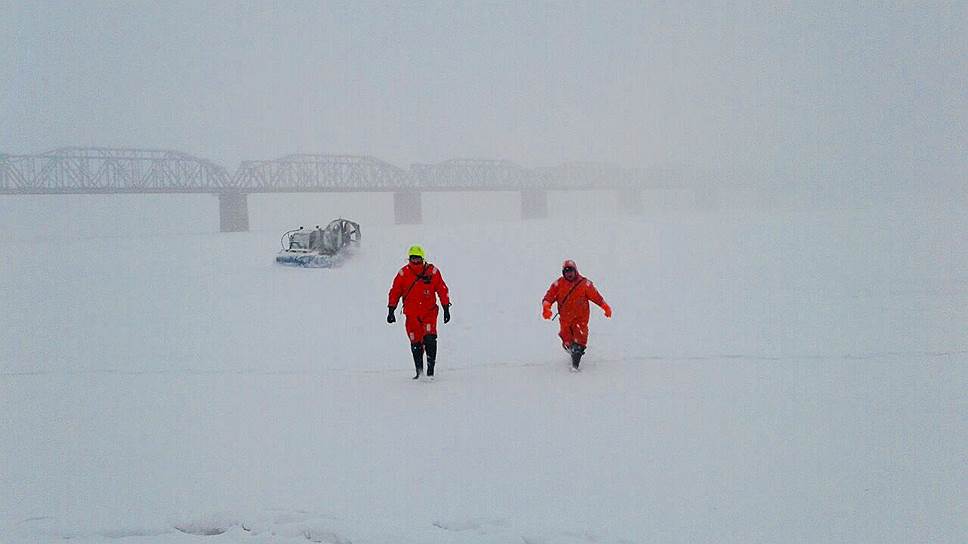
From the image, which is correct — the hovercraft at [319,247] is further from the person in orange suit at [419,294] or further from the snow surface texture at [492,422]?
the person in orange suit at [419,294]

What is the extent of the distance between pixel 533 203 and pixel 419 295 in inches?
3269

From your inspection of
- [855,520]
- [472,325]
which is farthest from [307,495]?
[472,325]

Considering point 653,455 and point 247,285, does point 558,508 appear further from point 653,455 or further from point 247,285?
point 247,285

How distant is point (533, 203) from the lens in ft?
299

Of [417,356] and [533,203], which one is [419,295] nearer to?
[417,356]

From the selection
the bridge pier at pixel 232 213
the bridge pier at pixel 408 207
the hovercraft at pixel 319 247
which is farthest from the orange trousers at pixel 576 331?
the bridge pier at pixel 408 207

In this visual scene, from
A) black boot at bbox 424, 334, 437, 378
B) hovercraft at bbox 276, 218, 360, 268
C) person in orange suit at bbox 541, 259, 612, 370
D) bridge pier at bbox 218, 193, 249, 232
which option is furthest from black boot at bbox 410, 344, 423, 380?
bridge pier at bbox 218, 193, 249, 232

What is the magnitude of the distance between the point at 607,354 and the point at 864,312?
704 centimetres

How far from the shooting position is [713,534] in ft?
16.2

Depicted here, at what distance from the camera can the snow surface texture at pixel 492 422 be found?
523cm

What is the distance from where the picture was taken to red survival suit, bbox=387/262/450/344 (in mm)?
9062

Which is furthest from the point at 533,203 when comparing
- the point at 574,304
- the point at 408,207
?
the point at 574,304

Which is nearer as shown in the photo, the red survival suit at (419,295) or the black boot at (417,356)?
the red survival suit at (419,295)

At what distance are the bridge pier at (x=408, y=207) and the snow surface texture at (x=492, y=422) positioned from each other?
59.5 meters
